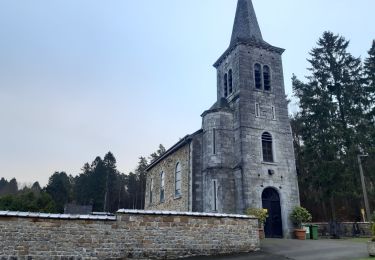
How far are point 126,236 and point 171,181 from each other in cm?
1494

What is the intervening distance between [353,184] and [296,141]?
13202mm

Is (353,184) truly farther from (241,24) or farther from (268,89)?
(241,24)

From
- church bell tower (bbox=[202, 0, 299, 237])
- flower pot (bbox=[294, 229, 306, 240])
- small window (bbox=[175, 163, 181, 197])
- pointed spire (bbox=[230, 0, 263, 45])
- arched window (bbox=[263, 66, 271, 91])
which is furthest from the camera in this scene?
pointed spire (bbox=[230, 0, 263, 45])

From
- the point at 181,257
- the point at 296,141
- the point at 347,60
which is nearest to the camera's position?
the point at 181,257

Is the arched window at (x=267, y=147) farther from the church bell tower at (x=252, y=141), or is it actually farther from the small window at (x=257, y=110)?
the small window at (x=257, y=110)

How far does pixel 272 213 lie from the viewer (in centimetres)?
2012

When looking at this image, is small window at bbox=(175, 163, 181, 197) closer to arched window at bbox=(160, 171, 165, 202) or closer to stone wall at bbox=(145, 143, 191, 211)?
stone wall at bbox=(145, 143, 191, 211)

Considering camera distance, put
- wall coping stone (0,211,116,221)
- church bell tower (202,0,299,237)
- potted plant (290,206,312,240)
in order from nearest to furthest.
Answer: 1. wall coping stone (0,211,116,221)
2. potted plant (290,206,312,240)
3. church bell tower (202,0,299,237)

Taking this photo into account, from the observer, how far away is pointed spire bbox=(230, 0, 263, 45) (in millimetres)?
24844

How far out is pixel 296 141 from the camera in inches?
1425

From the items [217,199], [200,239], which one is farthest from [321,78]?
[200,239]

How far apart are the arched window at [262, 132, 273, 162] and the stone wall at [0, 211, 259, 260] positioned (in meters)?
8.67

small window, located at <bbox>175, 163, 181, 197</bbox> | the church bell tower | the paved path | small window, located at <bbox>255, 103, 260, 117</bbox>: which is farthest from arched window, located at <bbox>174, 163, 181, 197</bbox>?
the paved path

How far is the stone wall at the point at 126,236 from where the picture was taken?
9664mm
